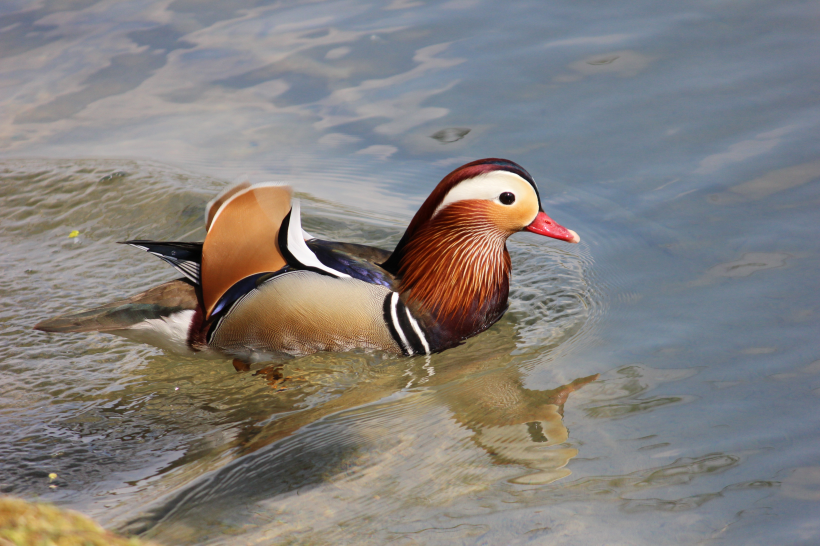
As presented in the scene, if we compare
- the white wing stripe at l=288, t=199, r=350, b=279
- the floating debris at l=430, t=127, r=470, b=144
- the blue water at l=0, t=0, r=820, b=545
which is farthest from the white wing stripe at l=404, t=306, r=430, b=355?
the floating debris at l=430, t=127, r=470, b=144

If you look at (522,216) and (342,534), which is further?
(522,216)

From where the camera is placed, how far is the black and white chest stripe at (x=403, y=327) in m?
4.27

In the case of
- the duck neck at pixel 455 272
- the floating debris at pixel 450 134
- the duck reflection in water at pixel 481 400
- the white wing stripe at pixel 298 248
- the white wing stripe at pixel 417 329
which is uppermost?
the floating debris at pixel 450 134

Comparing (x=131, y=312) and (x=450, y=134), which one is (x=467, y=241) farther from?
(x=450, y=134)

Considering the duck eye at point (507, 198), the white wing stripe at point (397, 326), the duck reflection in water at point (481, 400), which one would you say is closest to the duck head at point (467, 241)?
the duck eye at point (507, 198)

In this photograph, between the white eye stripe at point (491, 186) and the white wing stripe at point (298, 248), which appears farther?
Answer: the white eye stripe at point (491, 186)

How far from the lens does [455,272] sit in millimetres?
4477

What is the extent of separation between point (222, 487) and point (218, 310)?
4.38 ft

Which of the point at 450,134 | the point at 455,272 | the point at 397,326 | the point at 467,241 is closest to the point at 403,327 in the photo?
the point at 397,326

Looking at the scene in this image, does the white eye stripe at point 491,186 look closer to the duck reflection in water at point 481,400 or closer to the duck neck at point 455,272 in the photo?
the duck neck at point 455,272

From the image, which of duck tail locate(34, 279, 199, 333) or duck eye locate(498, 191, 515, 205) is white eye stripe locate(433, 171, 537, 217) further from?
duck tail locate(34, 279, 199, 333)

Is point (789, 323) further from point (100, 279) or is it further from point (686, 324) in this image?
point (100, 279)

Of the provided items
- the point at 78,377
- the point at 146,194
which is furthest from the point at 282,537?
the point at 146,194

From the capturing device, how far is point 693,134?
19.2 feet
